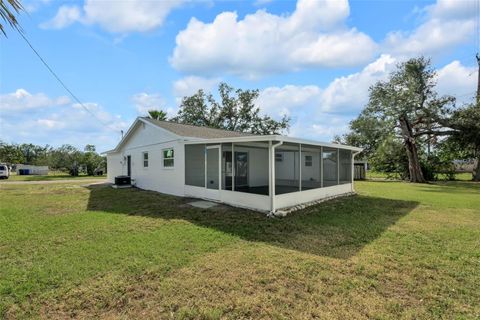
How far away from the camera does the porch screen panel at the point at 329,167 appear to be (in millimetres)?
12016

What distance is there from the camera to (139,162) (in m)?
16.1

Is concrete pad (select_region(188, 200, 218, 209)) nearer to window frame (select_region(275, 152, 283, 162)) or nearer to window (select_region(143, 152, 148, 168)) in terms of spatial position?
window frame (select_region(275, 152, 283, 162))

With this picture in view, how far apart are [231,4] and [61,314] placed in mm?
12521

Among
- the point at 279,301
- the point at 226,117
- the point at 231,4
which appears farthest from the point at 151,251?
the point at 226,117

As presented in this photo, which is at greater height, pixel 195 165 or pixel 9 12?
pixel 9 12

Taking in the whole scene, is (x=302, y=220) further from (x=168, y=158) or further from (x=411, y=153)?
(x=411, y=153)

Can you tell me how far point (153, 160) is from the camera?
1461cm

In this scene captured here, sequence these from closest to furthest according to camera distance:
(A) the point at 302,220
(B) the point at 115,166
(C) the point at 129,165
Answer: (A) the point at 302,220
(C) the point at 129,165
(B) the point at 115,166

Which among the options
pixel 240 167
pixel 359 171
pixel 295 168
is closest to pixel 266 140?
pixel 295 168

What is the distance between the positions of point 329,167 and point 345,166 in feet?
6.69

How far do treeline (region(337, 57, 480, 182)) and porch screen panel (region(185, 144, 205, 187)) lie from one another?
58.6 feet

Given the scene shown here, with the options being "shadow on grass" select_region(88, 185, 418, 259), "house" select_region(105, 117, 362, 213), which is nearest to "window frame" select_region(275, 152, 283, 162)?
"house" select_region(105, 117, 362, 213)

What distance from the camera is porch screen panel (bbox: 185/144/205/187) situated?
37.9 feet

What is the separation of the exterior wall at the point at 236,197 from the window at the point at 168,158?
1918 mm
